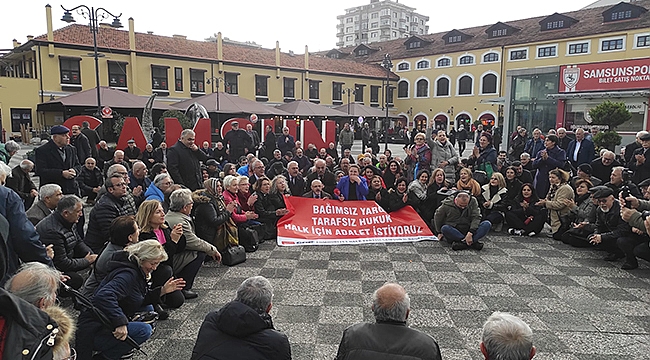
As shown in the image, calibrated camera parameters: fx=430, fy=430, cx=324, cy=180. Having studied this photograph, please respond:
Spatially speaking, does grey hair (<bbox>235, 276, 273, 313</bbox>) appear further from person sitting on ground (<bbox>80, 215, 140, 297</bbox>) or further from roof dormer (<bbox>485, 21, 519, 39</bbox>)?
roof dormer (<bbox>485, 21, 519, 39</bbox>)

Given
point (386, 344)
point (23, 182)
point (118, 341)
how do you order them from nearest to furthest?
point (386, 344), point (118, 341), point (23, 182)

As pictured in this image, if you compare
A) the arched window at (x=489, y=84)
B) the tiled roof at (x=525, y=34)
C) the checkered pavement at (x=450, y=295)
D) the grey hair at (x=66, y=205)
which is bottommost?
the checkered pavement at (x=450, y=295)

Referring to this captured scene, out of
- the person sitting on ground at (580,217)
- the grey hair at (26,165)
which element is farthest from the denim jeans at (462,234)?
the grey hair at (26,165)

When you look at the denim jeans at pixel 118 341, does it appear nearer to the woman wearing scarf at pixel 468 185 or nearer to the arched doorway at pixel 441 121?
the woman wearing scarf at pixel 468 185

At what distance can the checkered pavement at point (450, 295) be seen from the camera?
422 centimetres

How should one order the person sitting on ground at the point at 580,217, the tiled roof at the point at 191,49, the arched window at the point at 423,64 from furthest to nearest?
the arched window at the point at 423,64, the tiled roof at the point at 191,49, the person sitting on ground at the point at 580,217

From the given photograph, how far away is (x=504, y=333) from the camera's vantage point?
8.05 feet

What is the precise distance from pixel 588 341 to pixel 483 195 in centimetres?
466

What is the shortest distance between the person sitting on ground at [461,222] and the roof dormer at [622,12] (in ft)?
125

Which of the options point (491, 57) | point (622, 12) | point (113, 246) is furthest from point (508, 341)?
point (491, 57)

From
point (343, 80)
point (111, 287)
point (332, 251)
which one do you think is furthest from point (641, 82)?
point (343, 80)

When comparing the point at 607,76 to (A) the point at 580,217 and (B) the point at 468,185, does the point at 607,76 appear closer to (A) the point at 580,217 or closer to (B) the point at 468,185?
(A) the point at 580,217

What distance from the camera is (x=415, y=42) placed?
162ft

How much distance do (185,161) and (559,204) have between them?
6891 mm
